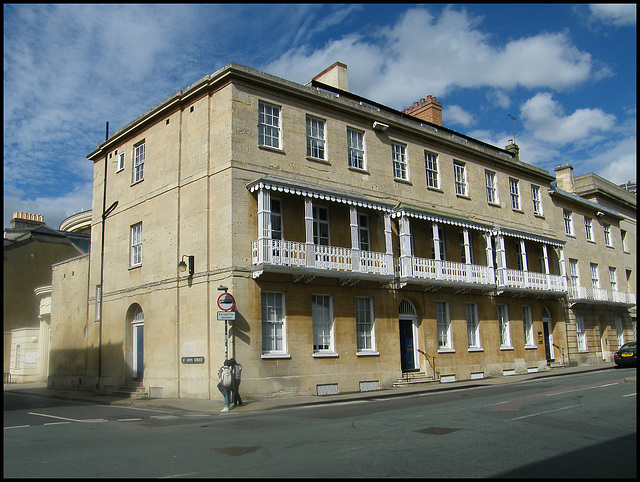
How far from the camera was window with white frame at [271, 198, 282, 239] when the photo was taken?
67.6 ft

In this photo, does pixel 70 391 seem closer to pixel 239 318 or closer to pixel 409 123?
pixel 239 318

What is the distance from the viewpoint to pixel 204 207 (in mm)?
20594

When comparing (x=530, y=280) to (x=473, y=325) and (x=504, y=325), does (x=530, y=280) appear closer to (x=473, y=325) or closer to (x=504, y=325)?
(x=504, y=325)

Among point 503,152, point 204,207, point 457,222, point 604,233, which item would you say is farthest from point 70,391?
point 604,233

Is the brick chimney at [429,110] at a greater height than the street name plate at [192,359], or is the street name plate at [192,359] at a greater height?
the brick chimney at [429,110]

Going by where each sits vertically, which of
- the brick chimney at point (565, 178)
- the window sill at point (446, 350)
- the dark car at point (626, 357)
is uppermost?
the brick chimney at point (565, 178)

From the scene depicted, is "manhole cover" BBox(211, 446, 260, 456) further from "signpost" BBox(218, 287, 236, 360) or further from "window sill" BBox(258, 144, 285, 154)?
"window sill" BBox(258, 144, 285, 154)

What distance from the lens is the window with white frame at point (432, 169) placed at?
1059 inches

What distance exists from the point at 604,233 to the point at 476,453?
120ft

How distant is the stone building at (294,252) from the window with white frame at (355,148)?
80 millimetres

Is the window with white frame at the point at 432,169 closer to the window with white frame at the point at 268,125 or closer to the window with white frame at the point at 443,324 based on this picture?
the window with white frame at the point at 443,324

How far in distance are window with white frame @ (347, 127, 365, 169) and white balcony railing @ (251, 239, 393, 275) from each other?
3.96 meters

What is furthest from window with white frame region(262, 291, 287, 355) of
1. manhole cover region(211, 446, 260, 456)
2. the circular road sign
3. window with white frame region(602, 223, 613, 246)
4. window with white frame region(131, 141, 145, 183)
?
window with white frame region(602, 223, 613, 246)

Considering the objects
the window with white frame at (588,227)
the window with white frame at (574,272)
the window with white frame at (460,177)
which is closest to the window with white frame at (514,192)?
the window with white frame at (460,177)
